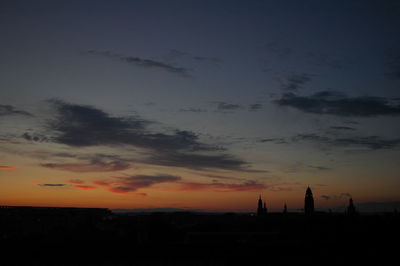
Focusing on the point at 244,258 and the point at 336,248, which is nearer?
the point at 244,258

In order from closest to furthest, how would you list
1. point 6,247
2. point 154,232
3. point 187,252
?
point 187,252, point 6,247, point 154,232

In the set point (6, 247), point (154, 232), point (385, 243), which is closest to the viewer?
point (6, 247)

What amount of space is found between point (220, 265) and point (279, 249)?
13.6 m

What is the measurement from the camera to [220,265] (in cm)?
5288

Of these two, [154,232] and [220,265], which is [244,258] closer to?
[220,265]

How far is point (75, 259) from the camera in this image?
2076 inches

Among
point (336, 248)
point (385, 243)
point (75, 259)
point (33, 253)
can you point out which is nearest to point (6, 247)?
point (33, 253)

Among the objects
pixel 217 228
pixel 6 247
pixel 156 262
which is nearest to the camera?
pixel 156 262

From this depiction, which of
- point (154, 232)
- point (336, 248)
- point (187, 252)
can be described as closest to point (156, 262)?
point (187, 252)

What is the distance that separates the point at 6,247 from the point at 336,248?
51.1 m

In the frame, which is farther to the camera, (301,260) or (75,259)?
(301,260)

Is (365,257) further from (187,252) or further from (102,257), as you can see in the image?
(102,257)

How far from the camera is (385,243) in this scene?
253 ft

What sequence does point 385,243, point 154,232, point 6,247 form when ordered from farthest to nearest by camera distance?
point 154,232 → point 385,243 → point 6,247
